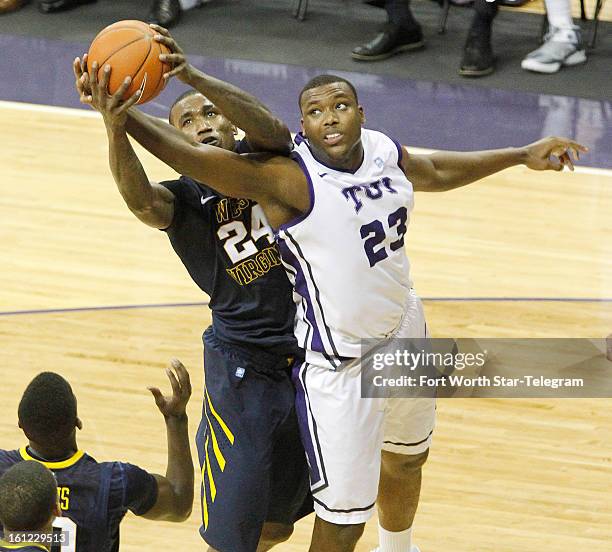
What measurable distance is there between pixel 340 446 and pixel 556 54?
24.2 feet

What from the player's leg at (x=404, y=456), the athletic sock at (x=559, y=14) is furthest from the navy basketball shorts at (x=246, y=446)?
the athletic sock at (x=559, y=14)

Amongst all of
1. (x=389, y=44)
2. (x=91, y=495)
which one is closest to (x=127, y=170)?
(x=91, y=495)

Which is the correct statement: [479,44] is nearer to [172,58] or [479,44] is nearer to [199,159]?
[199,159]

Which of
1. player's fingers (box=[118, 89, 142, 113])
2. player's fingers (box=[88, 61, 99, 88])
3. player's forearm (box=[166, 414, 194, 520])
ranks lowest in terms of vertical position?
player's forearm (box=[166, 414, 194, 520])

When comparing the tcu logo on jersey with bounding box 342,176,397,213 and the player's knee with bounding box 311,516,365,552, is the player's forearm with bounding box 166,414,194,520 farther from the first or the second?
the tcu logo on jersey with bounding box 342,176,397,213

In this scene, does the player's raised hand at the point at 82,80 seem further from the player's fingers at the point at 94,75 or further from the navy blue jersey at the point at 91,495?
the navy blue jersey at the point at 91,495

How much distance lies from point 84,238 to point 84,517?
15.2ft

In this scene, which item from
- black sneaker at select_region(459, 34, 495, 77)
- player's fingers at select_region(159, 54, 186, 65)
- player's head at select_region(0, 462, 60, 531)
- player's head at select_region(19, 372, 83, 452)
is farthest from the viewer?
black sneaker at select_region(459, 34, 495, 77)

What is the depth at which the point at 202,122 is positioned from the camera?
4582mm

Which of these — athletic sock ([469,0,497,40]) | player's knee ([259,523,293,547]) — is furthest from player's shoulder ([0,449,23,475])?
athletic sock ([469,0,497,40])

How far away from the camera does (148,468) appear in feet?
19.3

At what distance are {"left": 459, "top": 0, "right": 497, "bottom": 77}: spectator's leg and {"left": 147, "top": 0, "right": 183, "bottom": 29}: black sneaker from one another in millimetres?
2870

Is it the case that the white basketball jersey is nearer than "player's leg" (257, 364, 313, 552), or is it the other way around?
the white basketball jersey

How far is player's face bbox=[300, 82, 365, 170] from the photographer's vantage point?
175 inches
